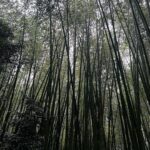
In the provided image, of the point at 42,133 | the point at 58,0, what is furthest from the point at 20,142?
the point at 58,0

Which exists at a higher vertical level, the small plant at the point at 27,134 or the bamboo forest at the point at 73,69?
the bamboo forest at the point at 73,69

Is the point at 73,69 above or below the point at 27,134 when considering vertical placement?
above

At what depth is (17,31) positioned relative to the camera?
8305 mm

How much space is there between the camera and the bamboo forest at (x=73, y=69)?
466cm

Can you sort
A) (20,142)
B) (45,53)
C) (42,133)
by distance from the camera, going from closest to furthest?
(20,142), (42,133), (45,53)

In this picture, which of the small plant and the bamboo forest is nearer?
the small plant

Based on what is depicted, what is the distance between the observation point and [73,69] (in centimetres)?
621

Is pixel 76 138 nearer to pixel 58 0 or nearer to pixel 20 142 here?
pixel 20 142

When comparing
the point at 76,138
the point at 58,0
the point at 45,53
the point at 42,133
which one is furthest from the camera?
the point at 45,53

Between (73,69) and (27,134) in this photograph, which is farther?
(73,69)

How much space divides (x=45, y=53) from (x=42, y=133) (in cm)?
456

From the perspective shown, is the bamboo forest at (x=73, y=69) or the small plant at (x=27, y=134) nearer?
the small plant at (x=27, y=134)

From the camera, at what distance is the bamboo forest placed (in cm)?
466

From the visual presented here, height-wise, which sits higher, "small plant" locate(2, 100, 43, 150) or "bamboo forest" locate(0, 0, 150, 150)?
"bamboo forest" locate(0, 0, 150, 150)
